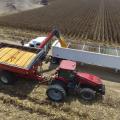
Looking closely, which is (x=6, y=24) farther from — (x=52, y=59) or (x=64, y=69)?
(x=64, y=69)

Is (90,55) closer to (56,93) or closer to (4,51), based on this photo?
(56,93)

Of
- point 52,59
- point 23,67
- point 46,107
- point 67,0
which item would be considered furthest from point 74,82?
point 67,0

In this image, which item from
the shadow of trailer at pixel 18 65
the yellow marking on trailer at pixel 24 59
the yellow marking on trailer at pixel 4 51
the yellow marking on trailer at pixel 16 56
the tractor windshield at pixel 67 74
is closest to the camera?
the tractor windshield at pixel 67 74

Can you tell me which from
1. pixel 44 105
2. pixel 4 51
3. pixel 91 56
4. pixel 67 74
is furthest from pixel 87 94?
pixel 4 51

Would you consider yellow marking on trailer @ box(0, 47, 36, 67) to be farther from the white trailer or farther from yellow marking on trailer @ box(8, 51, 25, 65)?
the white trailer

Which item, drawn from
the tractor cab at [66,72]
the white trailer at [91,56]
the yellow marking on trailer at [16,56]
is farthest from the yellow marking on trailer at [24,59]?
the white trailer at [91,56]

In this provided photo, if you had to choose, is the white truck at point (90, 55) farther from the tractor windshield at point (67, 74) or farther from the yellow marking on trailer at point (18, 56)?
the tractor windshield at point (67, 74)

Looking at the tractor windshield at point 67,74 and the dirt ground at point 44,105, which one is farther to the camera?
the tractor windshield at point 67,74


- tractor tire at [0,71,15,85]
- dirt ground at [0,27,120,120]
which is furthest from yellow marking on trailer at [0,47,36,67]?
dirt ground at [0,27,120,120]
